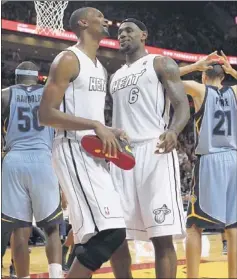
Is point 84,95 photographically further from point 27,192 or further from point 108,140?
point 27,192

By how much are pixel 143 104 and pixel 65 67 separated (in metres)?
0.59

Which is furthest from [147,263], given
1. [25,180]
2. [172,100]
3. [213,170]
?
[172,100]

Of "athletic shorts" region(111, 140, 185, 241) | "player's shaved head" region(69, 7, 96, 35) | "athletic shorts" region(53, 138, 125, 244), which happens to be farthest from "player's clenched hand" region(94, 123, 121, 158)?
"player's shaved head" region(69, 7, 96, 35)

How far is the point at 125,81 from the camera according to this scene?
3480 millimetres

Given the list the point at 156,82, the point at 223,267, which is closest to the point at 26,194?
the point at 156,82

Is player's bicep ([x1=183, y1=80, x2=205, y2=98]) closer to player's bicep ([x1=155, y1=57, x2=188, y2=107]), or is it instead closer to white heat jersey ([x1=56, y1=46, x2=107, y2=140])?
player's bicep ([x1=155, y1=57, x2=188, y2=107])

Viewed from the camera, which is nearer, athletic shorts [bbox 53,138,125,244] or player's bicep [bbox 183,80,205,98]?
athletic shorts [bbox 53,138,125,244]

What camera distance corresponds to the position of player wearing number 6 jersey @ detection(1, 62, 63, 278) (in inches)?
163

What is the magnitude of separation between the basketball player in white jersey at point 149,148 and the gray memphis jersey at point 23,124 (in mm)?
883

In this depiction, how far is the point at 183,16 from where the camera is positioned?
63.8 feet

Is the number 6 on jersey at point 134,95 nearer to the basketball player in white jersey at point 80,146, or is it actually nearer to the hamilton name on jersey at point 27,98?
the basketball player in white jersey at point 80,146

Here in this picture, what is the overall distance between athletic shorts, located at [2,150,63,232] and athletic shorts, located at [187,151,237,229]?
959 mm

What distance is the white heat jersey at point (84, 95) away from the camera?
3088mm

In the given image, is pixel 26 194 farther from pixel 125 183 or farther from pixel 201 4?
pixel 201 4
